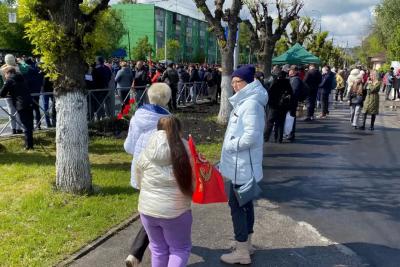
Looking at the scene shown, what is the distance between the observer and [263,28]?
19.4 m

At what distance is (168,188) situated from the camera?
325 cm

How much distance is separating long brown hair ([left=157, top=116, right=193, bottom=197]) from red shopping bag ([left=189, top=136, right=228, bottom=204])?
0.08 m

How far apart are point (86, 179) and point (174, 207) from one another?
10.1 ft

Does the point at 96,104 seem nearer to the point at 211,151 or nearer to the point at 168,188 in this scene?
the point at 211,151

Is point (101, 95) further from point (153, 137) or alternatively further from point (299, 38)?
point (299, 38)

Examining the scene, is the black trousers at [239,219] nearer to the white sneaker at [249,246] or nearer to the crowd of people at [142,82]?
the white sneaker at [249,246]

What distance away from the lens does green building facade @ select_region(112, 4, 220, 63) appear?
288 feet

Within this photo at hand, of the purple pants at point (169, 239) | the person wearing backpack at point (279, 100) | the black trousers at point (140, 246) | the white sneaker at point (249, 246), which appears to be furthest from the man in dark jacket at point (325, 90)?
the purple pants at point (169, 239)

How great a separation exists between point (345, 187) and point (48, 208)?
14.7ft

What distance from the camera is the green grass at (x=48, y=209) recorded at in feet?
14.2

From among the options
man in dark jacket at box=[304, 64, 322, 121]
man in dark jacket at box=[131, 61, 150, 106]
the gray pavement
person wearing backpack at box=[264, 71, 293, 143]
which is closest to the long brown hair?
the gray pavement

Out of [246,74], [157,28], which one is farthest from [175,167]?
[157,28]

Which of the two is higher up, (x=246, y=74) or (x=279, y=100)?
(x=246, y=74)

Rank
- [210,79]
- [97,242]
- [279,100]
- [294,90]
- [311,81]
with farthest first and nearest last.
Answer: [210,79] → [311,81] → [294,90] → [279,100] → [97,242]
